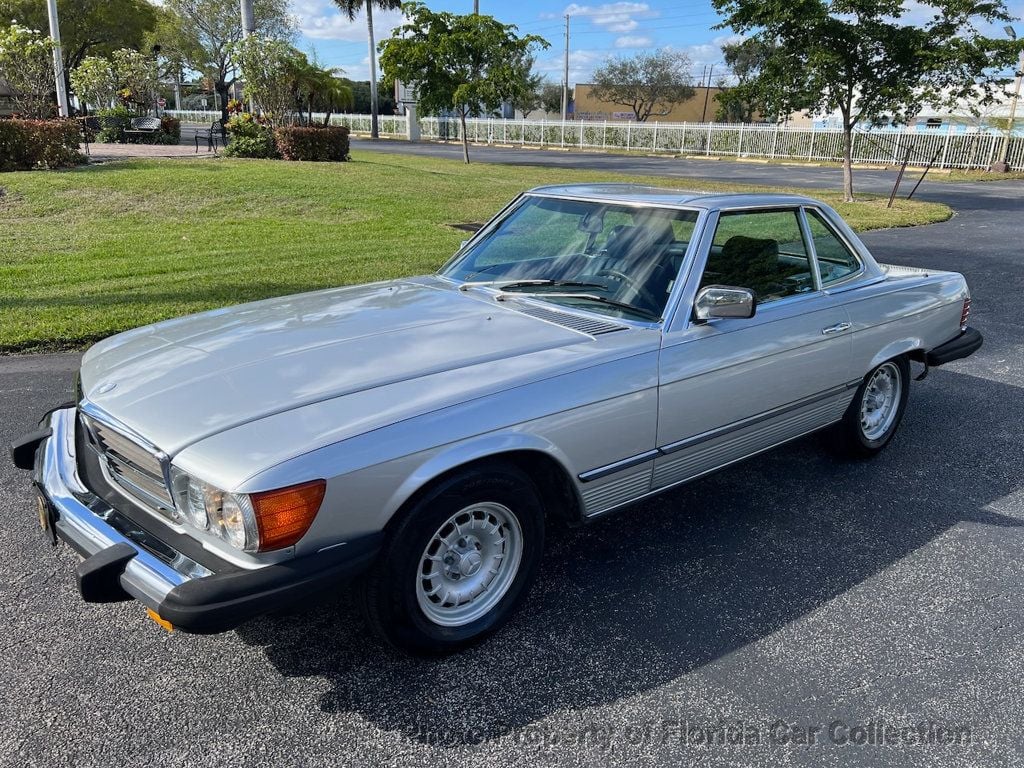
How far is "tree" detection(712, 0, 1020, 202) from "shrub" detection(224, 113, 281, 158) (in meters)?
11.4

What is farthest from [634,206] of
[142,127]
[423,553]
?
[142,127]

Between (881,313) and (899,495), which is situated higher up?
(881,313)

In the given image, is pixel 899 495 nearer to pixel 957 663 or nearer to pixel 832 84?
pixel 957 663

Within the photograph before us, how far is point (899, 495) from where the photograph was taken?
169 inches

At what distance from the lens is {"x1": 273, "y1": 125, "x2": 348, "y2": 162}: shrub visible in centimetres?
2020

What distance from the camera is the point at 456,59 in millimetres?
24734

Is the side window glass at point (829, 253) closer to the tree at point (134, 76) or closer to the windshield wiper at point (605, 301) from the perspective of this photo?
the windshield wiper at point (605, 301)

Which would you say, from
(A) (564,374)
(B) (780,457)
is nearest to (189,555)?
(A) (564,374)

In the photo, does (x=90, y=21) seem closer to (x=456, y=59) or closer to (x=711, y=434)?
(x=456, y=59)

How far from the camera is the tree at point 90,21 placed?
143ft

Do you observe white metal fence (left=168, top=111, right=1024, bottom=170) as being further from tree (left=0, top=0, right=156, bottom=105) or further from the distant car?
the distant car

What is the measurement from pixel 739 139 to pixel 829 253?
→ 39337 mm

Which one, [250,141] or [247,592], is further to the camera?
[250,141]

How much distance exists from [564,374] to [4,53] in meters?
21.6
